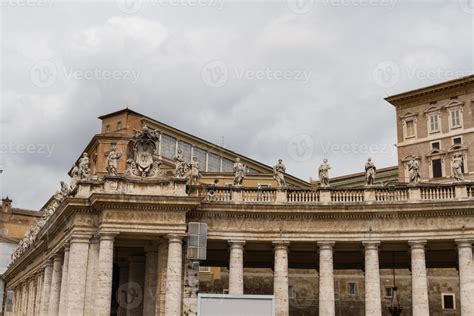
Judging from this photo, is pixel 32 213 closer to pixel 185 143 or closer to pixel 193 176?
pixel 185 143

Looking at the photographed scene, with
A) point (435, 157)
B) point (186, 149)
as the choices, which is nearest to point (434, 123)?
point (435, 157)

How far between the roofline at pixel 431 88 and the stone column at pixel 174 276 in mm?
51127

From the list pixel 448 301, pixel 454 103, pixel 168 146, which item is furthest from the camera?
pixel 168 146

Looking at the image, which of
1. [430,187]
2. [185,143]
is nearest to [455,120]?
[185,143]

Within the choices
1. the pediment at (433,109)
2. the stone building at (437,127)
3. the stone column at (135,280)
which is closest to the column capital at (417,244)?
the stone column at (135,280)

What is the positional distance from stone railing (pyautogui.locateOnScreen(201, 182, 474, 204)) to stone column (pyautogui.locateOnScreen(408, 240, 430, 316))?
9.30 feet

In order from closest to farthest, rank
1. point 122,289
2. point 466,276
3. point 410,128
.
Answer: point 466,276 → point 122,289 → point 410,128

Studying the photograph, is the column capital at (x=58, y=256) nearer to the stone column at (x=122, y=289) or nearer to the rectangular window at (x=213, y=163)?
the stone column at (x=122, y=289)

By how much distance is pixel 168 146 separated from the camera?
89188 millimetres

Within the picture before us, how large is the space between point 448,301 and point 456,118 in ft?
91.6

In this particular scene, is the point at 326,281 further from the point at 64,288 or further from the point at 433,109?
the point at 433,109

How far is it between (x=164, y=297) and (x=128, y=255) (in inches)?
396

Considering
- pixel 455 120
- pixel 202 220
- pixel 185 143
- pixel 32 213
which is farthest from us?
pixel 32 213

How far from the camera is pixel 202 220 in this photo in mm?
40156
